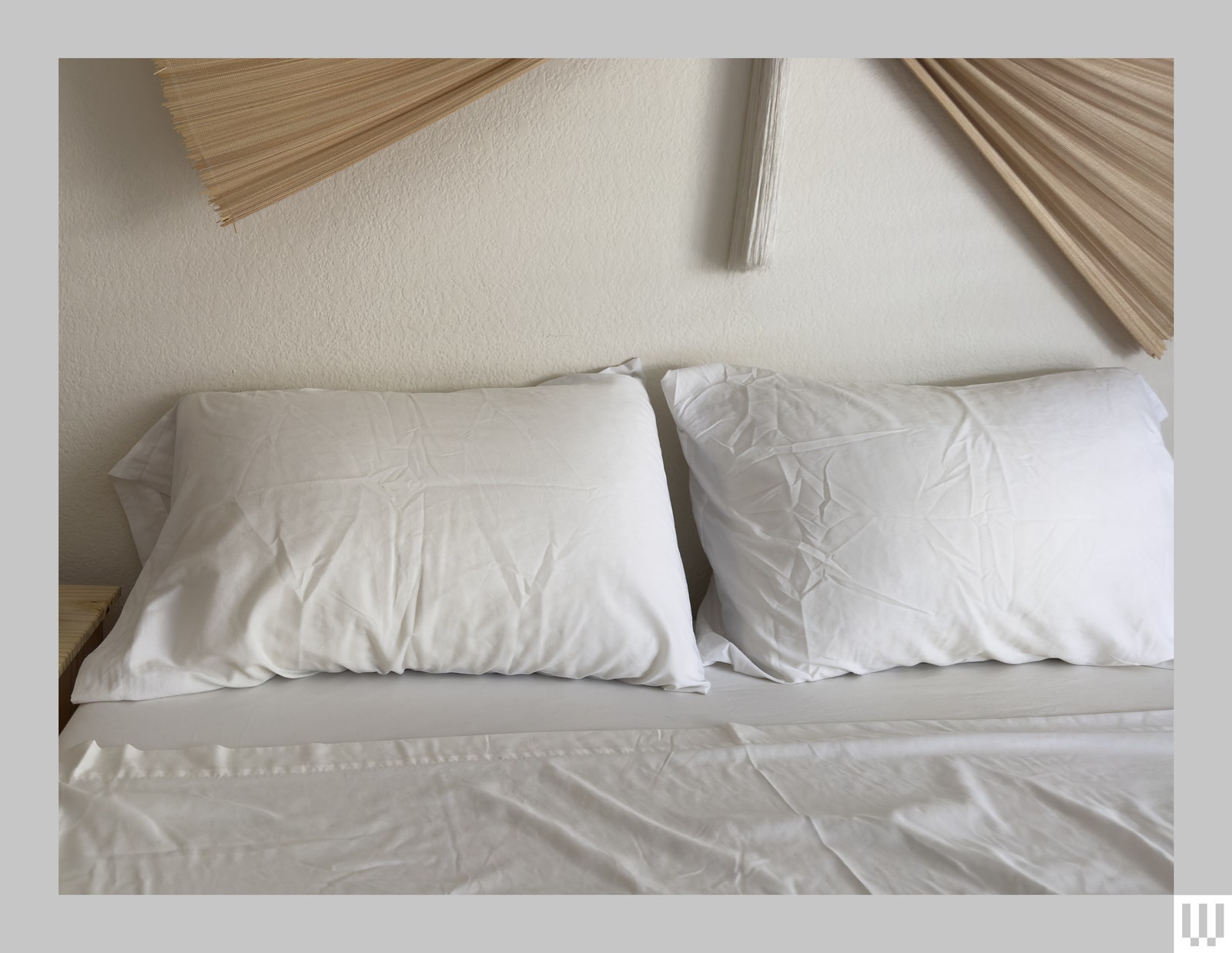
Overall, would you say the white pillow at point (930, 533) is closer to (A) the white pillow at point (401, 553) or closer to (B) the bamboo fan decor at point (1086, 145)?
(A) the white pillow at point (401, 553)

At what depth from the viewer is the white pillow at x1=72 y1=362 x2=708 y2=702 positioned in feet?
3.97


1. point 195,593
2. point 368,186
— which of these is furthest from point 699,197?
point 195,593

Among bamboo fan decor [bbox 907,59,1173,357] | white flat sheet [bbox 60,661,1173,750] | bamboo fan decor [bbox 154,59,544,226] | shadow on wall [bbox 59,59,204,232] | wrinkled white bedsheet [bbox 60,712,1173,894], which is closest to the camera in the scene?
wrinkled white bedsheet [bbox 60,712,1173,894]

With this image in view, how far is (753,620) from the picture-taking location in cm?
139

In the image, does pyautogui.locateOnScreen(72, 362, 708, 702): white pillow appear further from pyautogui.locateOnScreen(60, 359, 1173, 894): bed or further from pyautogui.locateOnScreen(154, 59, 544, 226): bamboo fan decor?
pyautogui.locateOnScreen(154, 59, 544, 226): bamboo fan decor

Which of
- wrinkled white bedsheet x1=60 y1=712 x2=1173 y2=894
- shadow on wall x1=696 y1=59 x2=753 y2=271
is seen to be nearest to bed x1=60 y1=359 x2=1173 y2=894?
wrinkled white bedsheet x1=60 y1=712 x2=1173 y2=894

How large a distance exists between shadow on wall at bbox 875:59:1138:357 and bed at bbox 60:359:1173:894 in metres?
0.18

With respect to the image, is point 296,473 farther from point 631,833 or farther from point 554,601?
point 631,833

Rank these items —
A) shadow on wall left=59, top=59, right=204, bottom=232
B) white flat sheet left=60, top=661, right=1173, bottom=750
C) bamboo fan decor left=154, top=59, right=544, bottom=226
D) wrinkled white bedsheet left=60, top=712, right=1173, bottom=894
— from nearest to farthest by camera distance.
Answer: wrinkled white bedsheet left=60, top=712, right=1173, bottom=894 < white flat sheet left=60, top=661, right=1173, bottom=750 < bamboo fan decor left=154, top=59, right=544, bottom=226 < shadow on wall left=59, top=59, right=204, bottom=232

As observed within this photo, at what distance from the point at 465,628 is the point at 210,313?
0.67m

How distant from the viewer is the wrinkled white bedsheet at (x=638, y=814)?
907 millimetres

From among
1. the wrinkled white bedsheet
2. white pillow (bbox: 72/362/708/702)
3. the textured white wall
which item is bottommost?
the wrinkled white bedsheet

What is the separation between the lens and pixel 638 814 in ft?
3.24

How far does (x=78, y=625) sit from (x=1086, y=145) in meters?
1.72
